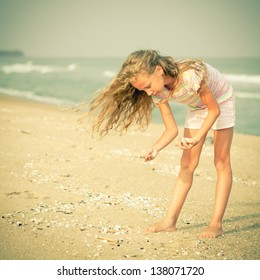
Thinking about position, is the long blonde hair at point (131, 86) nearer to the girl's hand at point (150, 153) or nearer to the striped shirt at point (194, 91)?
the striped shirt at point (194, 91)

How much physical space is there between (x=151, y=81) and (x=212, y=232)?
4.50 feet

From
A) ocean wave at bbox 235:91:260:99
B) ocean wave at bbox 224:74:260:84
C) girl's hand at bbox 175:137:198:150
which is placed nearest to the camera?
girl's hand at bbox 175:137:198:150

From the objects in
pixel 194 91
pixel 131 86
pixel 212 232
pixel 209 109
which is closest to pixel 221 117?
pixel 209 109

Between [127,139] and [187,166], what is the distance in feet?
12.9

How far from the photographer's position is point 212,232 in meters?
3.46

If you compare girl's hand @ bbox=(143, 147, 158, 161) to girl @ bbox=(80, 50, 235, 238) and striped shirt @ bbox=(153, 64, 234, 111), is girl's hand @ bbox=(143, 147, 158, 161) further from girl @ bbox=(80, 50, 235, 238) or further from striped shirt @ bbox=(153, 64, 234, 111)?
striped shirt @ bbox=(153, 64, 234, 111)

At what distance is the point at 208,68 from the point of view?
135 inches

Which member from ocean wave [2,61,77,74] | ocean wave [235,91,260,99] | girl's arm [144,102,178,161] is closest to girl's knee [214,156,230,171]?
girl's arm [144,102,178,161]

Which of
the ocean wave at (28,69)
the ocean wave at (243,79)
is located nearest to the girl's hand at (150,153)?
the ocean wave at (243,79)

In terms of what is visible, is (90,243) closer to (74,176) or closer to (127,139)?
(74,176)

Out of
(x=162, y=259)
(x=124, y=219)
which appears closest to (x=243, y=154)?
(x=124, y=219)

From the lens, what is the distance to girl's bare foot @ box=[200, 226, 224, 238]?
3.44 metres
